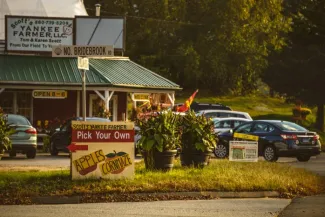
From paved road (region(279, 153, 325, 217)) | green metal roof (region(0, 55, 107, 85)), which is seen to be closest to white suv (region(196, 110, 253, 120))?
green metal roof (region(0, 55, 107, 85))

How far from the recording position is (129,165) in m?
19.4

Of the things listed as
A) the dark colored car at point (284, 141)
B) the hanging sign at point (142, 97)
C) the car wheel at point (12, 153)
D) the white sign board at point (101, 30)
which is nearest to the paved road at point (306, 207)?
the dark colored car at point (284, 141)

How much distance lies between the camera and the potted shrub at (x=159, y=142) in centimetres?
2103

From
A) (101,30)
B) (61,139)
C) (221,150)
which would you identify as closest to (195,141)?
(61,139)

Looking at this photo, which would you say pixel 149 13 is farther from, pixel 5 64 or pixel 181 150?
pixel 181 150

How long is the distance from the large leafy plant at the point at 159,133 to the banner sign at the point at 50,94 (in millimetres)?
20096

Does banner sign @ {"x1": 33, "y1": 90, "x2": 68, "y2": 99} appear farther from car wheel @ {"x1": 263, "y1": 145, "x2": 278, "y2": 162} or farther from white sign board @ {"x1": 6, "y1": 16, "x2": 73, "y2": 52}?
car wheel @ {"x1": 263, "y1": 145, "x2": 278, "y2": 162}

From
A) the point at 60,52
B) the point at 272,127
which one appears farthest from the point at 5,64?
the point at 60,52

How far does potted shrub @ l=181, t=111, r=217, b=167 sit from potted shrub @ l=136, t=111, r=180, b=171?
3.79 feet

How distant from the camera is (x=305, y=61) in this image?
53219mm

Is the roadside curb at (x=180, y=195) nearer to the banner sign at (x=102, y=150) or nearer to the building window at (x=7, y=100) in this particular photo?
the banner sign at (x=102, y=150)

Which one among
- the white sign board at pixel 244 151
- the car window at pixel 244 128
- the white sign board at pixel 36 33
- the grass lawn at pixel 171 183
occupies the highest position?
the white sign board at pixel 36 33

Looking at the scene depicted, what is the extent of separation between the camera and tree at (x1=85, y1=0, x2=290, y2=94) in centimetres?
6681

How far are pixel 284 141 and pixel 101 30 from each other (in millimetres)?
15301
